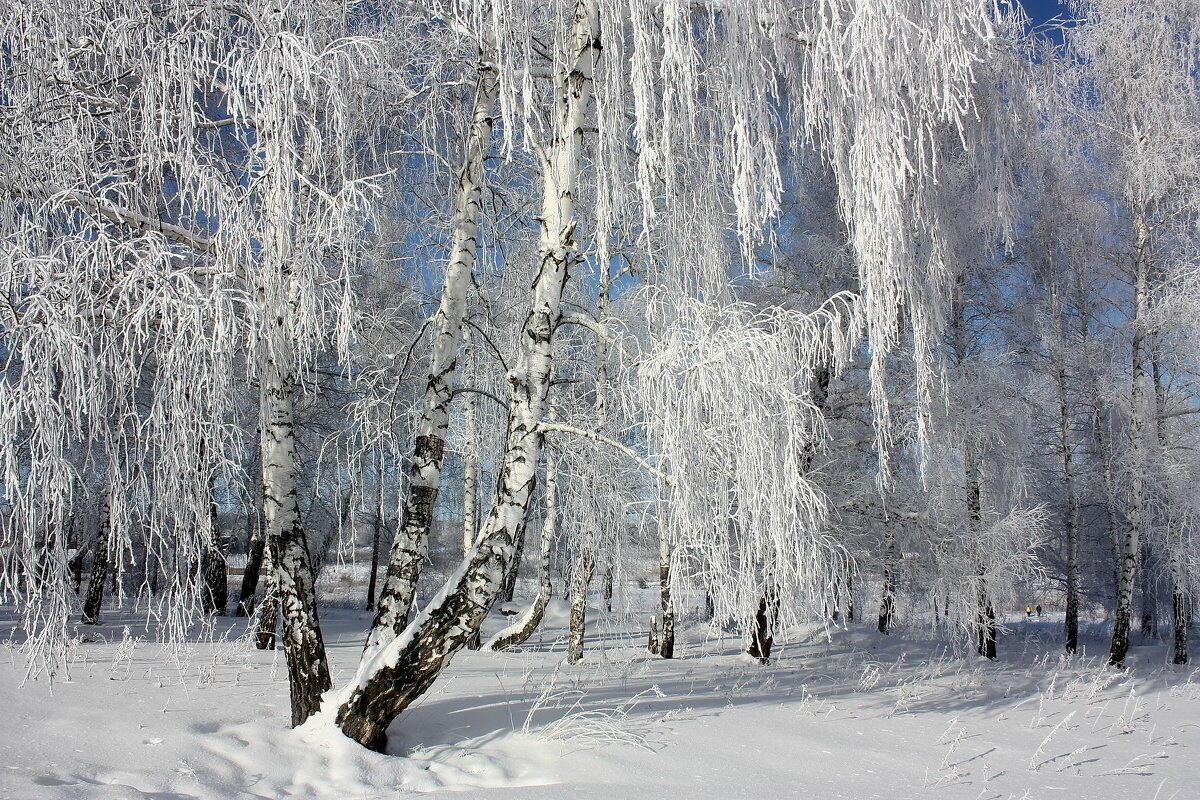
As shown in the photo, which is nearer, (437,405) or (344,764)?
(344,764)

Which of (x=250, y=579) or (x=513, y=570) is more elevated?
(x=513, y=570)

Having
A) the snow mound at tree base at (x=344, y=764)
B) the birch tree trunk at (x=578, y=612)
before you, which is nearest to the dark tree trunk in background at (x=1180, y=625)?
the birch tree trunk at (x=578, y=612)

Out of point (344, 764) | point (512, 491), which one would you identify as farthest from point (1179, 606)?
point (344, 764)

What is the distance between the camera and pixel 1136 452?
11789mm

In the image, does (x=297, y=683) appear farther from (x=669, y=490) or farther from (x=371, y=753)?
(x=669, y=490)

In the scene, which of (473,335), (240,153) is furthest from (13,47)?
(473,335)

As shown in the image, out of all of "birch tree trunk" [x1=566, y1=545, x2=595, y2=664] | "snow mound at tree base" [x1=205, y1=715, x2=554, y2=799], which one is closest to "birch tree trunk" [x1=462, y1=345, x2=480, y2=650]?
"birch tree trunk" [x1=566, y1=545, x2=595, y2=664]

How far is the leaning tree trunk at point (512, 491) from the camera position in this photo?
445 cm

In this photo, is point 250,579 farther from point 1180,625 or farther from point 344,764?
point 1180,625

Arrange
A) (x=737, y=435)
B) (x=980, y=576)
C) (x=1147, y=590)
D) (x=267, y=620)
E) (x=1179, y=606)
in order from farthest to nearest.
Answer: (x=1147, y=590) < (x=1179, y=606) < (x=267, y=620) < (x=980, y=576) < (x=737, y=435)

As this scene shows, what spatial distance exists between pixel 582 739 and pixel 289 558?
2.12m

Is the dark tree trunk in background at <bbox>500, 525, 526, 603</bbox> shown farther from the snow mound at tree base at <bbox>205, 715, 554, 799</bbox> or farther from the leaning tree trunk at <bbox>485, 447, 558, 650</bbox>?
the snow mound at tree base at <bbox>205, 715, 554, 799</bbox>

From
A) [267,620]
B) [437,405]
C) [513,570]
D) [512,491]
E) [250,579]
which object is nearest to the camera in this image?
[512,491]

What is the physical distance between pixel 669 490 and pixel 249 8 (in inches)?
132
